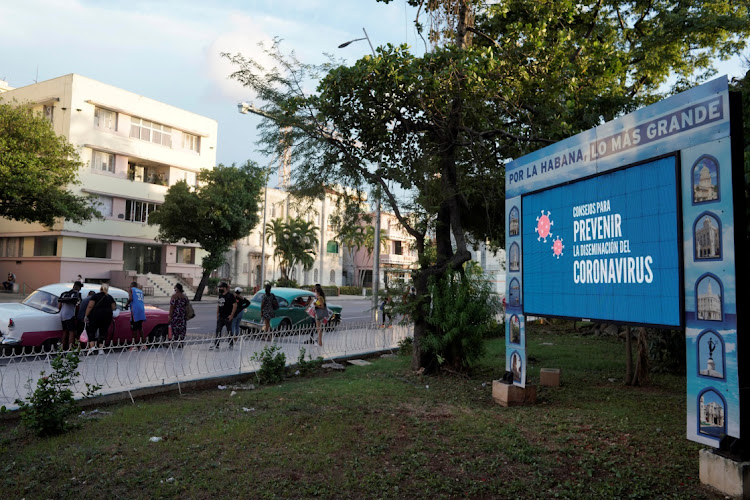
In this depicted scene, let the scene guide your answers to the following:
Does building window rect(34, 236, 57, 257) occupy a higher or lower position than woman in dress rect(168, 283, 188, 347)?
higher

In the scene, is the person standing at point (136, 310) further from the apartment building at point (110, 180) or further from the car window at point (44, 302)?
the apartment building at point (110, 180)

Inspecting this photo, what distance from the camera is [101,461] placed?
5.27 metres

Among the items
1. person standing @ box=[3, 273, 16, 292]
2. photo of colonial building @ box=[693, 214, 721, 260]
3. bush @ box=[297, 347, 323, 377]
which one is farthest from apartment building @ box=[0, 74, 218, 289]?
photo of colonial building @ box=[693, 214, 721, 260]

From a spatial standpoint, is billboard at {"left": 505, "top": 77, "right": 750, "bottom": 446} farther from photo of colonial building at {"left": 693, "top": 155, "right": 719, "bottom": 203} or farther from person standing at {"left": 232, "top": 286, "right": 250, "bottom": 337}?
person standing at {"left": 232, "top": 286, "right": 250, "bottom": 337}

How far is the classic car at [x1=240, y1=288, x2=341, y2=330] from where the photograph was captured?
16.4 m

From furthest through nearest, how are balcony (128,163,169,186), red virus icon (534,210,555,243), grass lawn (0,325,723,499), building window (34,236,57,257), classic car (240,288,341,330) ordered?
balcony (128,163,169,186), building window (34,236,57,257), classic car (240,288,341,330), red virus icon (534,210,555,243), grass lawn (0,325,723,499)

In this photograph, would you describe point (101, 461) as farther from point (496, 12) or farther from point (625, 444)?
point (496, 12)

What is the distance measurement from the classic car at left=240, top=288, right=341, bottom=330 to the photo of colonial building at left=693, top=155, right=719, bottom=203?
12.3 metres

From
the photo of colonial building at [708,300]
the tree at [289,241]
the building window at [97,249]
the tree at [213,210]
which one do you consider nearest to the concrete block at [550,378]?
the photo of colonial building at [708,300]

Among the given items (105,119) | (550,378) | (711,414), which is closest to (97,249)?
(105,119)

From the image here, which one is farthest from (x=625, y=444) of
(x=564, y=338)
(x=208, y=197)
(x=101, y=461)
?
(x=208, y=197)

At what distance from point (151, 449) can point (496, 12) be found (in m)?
10.7

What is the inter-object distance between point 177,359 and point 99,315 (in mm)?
2182

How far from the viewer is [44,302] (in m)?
11.8
